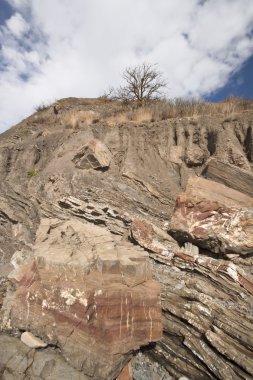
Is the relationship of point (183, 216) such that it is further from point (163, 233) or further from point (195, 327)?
point (195, 327)

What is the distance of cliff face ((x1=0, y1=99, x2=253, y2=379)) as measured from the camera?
4262 mm

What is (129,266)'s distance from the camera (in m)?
4.80

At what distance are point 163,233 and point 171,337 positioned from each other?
79.5 inches

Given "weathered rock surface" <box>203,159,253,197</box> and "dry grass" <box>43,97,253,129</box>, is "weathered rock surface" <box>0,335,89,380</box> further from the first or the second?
"dry grass" <box>43,97,253,129</box>

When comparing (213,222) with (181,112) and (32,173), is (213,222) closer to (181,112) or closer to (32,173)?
(181,112)

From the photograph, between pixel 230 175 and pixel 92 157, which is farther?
pixel 92 157

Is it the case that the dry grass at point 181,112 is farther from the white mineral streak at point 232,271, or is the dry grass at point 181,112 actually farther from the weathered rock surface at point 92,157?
the white mineral streak at point 232,271

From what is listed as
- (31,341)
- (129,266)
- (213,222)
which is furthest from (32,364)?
(213,222)

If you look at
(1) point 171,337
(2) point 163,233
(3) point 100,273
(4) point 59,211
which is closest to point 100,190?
(4) point 59,211

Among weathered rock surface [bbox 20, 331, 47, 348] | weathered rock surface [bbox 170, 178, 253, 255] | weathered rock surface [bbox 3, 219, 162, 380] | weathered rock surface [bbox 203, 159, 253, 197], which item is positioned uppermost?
weathered rock surface [bbox 203, 159, 253, 197]

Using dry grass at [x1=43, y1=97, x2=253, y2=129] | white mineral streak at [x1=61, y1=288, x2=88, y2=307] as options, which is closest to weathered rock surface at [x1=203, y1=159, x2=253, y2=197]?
dry grass at [x1=43, y1=97, x2=253, y2=129]

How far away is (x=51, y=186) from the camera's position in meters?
7.38

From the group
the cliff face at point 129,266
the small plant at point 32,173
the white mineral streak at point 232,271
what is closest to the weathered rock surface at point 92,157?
the cliff face at point 129,266

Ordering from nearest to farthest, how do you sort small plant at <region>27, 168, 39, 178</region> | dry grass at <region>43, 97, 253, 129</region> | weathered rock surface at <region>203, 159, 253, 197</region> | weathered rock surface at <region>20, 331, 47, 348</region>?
weathered rock surface at <region>20, 331, 47, 348</region>
weathered rock surface at <region>203, 159, 253, 197</region>
small plant at <region>27, 168, 39, 178</region>
dry grass at <region>43, 97, 253, 129</region>
